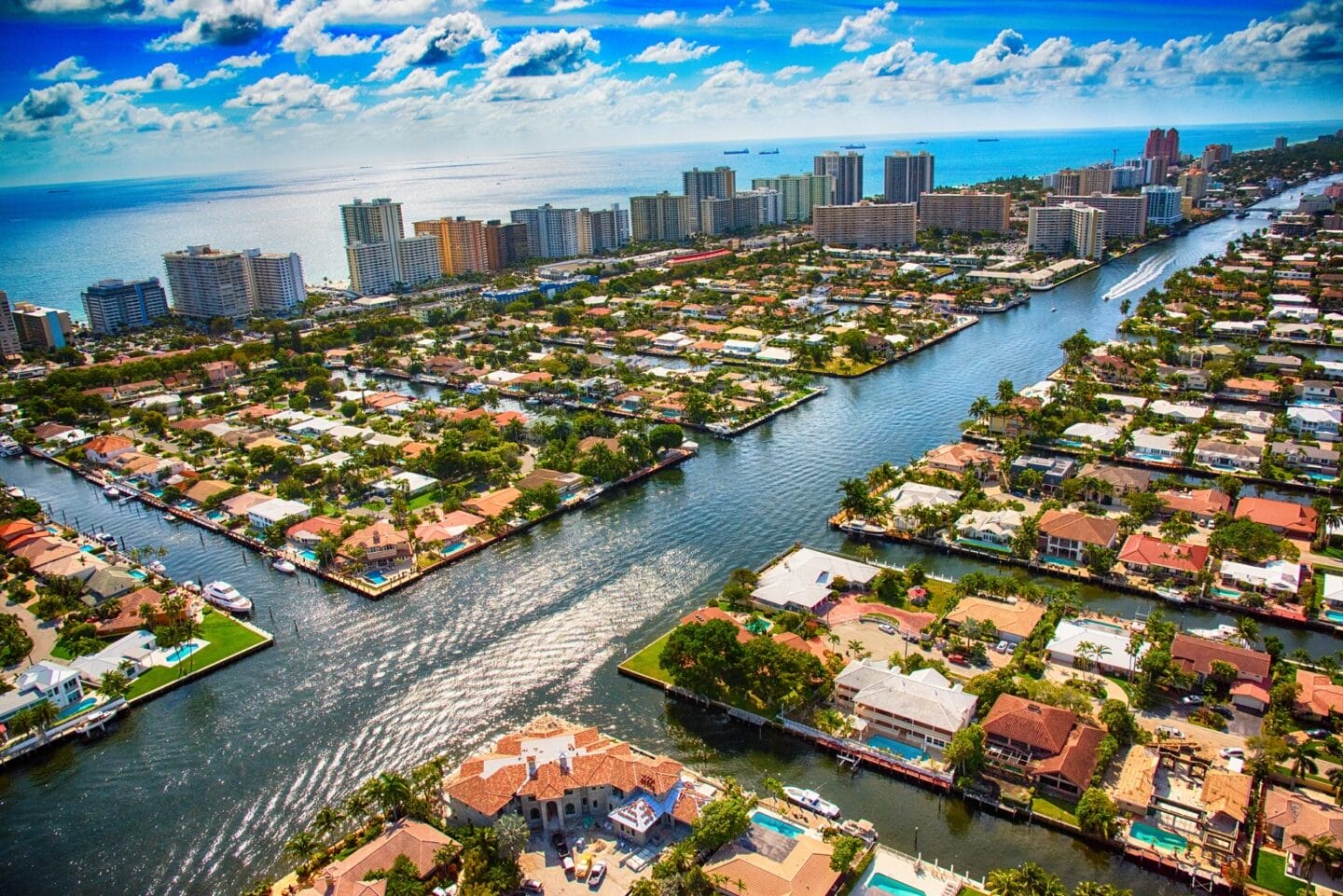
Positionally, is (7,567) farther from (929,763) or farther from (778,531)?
(929,763)

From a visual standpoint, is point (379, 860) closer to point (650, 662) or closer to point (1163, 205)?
point (650, 662)

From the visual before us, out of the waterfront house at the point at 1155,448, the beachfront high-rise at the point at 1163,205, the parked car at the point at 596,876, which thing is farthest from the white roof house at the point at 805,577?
the beachfront high-rise at the point at 1163,205

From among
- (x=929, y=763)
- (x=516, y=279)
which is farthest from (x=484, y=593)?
(x=516, y=279)

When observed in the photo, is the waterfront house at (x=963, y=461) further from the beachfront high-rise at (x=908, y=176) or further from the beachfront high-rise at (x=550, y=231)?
the beachfront high-rise at (x=908, y=176)

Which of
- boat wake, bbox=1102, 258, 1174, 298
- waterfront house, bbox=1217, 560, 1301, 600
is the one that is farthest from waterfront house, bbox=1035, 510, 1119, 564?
boat wake, bbox=1102, 258, 1174, 298

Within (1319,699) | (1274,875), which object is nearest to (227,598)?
(1274,875)

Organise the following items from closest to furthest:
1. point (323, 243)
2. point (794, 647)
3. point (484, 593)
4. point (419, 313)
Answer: point (794, 647)
point (484, 593)
point (419, 313)
point (323, 243)
